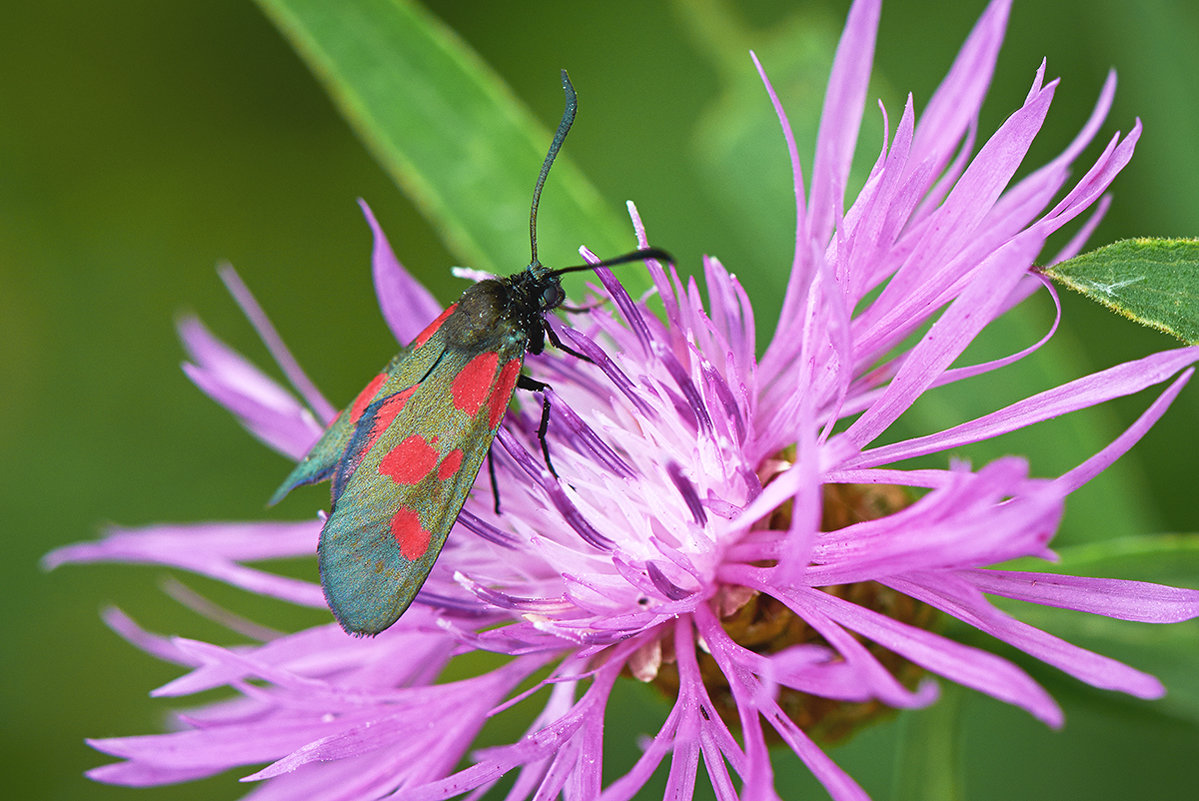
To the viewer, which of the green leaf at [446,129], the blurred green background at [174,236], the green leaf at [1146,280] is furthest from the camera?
the blurred green background at [174,236]

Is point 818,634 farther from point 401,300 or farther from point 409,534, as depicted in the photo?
point 401,300

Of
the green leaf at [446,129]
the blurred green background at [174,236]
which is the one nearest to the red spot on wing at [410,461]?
the green leaf at [446,129]

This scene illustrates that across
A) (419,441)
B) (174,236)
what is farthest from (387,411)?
(174,236)

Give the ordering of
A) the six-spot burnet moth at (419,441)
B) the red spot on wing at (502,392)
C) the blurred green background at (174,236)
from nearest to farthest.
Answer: the six-spot burnet moth at (419,441), the red spot on wing at (502,392), the blurred green background at (174,236)

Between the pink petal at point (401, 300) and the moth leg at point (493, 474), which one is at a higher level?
the pink petal at point (401, 300)

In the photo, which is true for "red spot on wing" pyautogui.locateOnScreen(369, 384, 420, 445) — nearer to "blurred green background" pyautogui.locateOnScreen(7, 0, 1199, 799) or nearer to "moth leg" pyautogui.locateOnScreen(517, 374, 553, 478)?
"moth leg" pyautogui.locateOnScreen(517, 374, 553, 478)

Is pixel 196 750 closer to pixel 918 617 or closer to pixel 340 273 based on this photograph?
pixel 918 617

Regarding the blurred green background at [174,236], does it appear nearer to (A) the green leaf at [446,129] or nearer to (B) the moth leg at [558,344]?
(A) the green leaf at [446,129]
